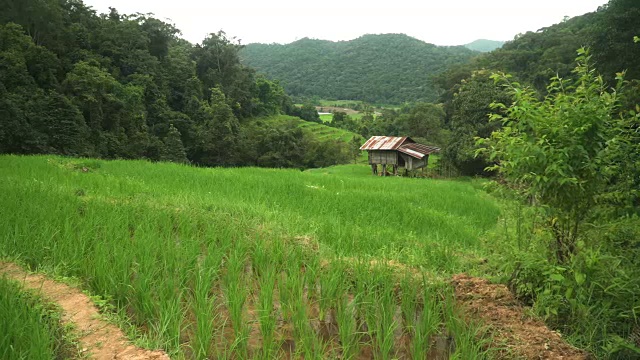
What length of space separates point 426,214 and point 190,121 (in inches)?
1451

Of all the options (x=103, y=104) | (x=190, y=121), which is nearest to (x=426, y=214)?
(x=103, y=104)

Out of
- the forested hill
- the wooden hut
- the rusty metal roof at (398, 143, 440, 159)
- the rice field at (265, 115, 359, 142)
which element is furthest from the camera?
the forested hill

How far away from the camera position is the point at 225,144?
131 ft

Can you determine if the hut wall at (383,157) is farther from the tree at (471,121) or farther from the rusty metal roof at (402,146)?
the tree at (471,121)

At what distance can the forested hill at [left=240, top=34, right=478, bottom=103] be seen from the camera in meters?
87.5

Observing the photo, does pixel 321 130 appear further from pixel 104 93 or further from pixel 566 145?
pixel 566 145

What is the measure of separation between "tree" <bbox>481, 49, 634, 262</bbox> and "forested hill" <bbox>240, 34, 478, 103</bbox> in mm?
75080

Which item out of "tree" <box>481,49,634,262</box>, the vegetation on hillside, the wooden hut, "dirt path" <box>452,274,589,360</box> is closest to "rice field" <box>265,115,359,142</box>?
the vegetation on hillside

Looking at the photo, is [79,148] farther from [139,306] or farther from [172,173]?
[139,306]

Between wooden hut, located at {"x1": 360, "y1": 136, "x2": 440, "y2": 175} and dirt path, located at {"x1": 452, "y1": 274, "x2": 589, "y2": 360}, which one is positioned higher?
dirt path, located at {"x1": 452, "y1": 274, "x2": 589, "y2": 360}

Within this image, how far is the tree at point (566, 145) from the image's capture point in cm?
333

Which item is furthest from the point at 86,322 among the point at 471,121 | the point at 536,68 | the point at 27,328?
the point at 536,68

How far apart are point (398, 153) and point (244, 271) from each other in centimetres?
2578

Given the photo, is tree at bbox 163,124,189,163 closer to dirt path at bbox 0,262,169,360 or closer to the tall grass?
dirt path at bbox 0,262,169,360
